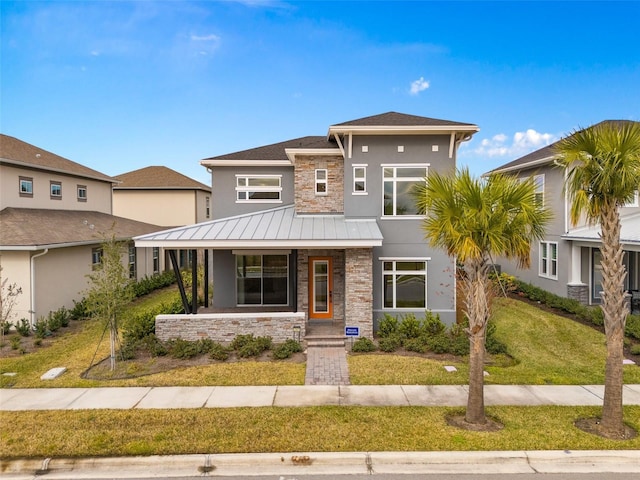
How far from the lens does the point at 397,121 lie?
14234mm

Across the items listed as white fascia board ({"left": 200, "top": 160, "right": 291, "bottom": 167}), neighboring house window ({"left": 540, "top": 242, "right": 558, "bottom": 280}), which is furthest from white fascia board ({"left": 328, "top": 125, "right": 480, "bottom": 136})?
neighboring house window ({"left": 540, "top": 242, "right": 558, "bottom": 280})

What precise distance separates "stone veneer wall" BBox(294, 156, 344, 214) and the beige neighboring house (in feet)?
21.6

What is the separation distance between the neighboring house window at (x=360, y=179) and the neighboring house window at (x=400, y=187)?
0.67m

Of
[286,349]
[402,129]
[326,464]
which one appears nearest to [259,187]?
[402,129]

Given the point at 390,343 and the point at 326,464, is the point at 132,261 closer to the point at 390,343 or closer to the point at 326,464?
the point at 390,343

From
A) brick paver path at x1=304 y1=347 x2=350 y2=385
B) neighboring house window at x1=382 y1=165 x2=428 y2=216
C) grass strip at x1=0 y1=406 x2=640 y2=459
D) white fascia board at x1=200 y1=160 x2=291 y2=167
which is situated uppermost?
white fascia board at x1=200 y1=160 x2=291 y2=167

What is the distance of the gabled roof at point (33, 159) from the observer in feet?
53.9

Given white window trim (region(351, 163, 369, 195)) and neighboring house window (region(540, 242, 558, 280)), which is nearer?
white window trim (region(351, 163, 369, 195))

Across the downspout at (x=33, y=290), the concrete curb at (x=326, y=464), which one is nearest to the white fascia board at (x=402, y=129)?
the concrete curb at (x=326, y=464)

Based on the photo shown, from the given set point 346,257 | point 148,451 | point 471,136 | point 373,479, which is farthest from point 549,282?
point 148,451

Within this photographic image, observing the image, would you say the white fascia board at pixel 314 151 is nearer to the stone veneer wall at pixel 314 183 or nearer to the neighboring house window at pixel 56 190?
the stone veneer wall at pixel 314 183

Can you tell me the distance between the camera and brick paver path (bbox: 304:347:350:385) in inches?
386

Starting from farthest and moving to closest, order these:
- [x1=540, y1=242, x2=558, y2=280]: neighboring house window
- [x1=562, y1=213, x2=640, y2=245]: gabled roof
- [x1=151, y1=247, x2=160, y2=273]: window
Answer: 1. [x1=151, y1=247, x2=160, y2=273]: window
2. [x1=540, y1=242, x2=558, y2=280]: neighboring house window
3. [x1=562, y1=213, x2=640, y2=245]: gabled roof

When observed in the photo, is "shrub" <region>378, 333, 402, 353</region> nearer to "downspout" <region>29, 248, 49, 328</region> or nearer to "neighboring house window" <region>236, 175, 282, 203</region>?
"neighboring house window" <region>236, 175, 282, 203</region>
